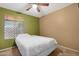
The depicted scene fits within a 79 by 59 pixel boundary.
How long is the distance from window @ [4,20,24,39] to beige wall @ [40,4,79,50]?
15.6 inches

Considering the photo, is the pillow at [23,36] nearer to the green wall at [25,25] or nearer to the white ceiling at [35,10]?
the green wall at [25,25]

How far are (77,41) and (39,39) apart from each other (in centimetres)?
59

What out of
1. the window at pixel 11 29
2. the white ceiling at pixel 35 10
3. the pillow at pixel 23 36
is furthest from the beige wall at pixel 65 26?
the window at pixel 11 29

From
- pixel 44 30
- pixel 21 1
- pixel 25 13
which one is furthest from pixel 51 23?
pixel 21 1

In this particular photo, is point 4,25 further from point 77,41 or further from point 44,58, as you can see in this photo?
point 77,41

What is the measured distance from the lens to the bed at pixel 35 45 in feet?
3.47

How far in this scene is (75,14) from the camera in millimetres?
1116

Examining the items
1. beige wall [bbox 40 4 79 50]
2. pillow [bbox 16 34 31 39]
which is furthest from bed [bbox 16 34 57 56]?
beige wall [bbox 40 4 79 50]

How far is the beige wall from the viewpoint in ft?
3.63

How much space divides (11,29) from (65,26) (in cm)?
84

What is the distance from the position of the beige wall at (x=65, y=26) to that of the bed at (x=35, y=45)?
0.12 metres

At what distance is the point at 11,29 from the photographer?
1.10m

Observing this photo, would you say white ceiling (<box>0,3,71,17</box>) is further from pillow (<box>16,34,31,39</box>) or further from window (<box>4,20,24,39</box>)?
pillow (<box>16,34,31,39</box>)

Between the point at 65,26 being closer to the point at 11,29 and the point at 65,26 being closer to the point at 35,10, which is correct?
the point at 35,10
